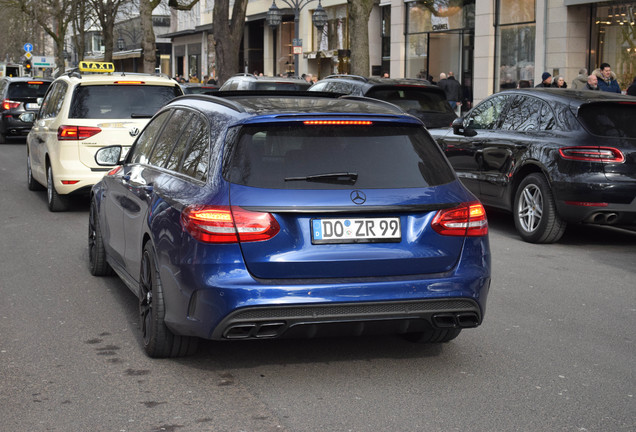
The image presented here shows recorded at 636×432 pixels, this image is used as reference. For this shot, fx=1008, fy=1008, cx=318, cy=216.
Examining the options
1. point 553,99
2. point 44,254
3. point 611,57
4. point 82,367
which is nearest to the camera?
point 82,367

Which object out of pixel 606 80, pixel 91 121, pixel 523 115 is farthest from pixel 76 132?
pixel 606 80

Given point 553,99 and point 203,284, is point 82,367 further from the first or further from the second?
point 553,99

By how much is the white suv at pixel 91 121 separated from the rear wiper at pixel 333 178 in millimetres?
7396

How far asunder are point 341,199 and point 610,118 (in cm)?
619

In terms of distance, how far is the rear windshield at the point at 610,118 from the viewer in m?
10.5

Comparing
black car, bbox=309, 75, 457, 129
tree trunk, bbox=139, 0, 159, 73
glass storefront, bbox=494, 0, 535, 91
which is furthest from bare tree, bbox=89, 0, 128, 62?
black car, bbox=309, 75, 457, 129

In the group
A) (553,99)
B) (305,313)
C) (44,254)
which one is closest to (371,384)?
(305,313)

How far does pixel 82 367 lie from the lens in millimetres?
5699

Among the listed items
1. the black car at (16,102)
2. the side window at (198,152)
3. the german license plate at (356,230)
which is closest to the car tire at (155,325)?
the side window at (198,152)

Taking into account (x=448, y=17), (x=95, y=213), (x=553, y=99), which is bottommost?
(x=95, y=213)

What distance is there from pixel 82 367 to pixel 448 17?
28.6 meters

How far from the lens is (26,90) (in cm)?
2808

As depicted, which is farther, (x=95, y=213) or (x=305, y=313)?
(x=95, y=213)

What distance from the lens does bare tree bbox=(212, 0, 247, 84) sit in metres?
32.8
